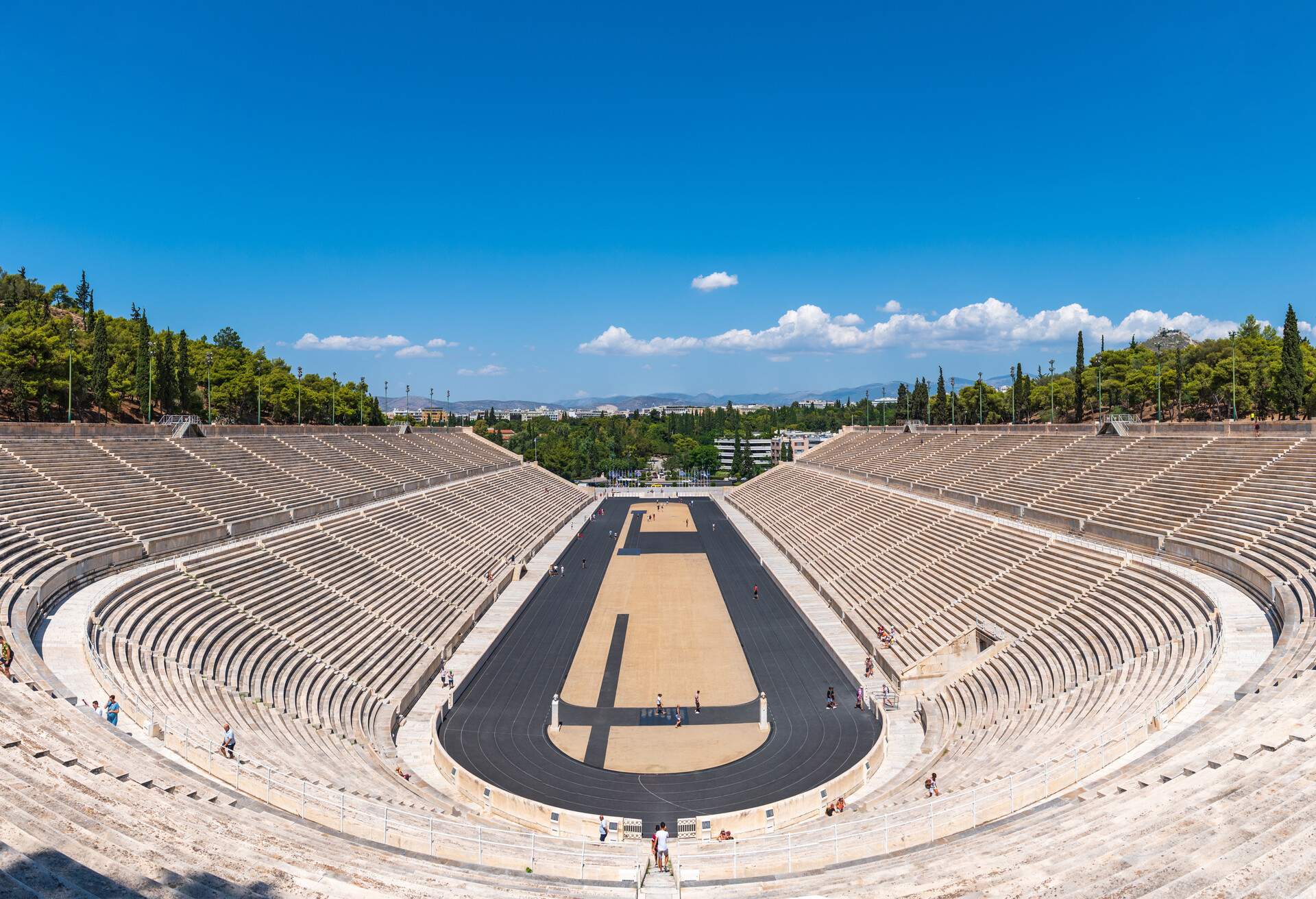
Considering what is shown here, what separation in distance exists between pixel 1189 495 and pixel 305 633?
1211 inches

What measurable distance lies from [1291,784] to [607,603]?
92.0 feet

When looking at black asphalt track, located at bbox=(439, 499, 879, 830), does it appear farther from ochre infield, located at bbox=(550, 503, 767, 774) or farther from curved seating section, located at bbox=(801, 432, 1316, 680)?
curved seating section, located at bbox=(801, 432, 1316, 680)

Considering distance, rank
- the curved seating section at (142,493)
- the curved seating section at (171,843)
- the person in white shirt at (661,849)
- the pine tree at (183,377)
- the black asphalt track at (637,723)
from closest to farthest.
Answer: the curved seating section at (171,843), the person in white shirt at (661,849), the black asphalt track at (637,723), the curved seating section at (142,493), the pine tree at (183,377)

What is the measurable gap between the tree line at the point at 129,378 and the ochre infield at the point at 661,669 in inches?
1166

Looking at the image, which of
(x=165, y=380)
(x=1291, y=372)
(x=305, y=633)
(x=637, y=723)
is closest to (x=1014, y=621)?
(x=637, y=723)

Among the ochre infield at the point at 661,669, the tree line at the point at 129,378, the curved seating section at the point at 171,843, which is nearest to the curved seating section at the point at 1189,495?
the ochre infield at the point at 661,669

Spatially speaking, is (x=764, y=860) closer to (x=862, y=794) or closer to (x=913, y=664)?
(x=862, y=794)

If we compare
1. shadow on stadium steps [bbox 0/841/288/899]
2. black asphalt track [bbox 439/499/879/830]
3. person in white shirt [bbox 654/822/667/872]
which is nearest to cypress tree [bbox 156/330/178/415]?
black asphalt track [bbox 439/499/879/830]

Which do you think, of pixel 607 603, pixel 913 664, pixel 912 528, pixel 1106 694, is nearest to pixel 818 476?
pixel 912 528

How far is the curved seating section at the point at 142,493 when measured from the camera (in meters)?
20.4

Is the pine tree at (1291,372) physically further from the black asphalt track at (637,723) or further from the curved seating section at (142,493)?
the curved seating section at (142,493)

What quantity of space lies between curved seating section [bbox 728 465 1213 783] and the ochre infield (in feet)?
17.5

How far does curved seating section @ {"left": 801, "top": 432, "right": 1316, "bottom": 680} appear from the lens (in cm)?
1873

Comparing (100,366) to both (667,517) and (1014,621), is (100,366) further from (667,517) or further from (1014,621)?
(1014,621)
